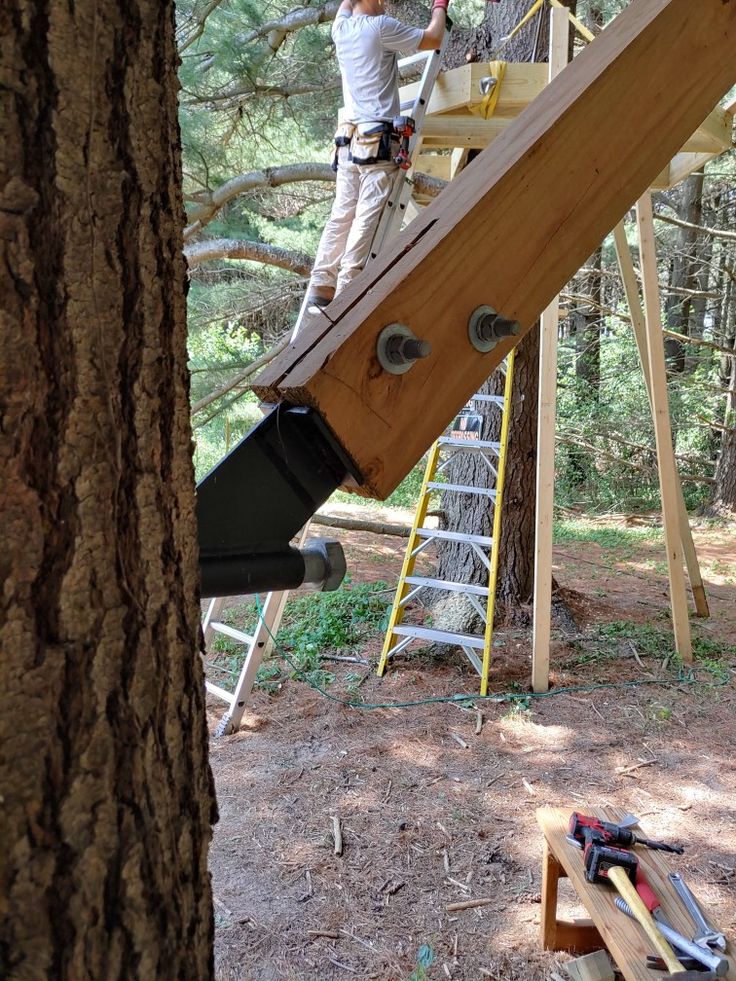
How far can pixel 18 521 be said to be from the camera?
2.19 feet

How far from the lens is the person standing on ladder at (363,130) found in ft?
11.6

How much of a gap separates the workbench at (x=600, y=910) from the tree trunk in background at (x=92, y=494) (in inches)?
69.2

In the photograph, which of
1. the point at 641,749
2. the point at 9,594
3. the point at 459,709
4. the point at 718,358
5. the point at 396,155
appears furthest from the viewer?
the point at 718,358

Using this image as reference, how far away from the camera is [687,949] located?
6.82 ft

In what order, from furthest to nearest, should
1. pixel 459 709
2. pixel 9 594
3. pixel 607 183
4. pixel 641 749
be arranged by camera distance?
pixel 459 709 → pixel 641 749 → pixel 607 183 → pixel 9 594

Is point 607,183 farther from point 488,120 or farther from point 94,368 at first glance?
point 488,120

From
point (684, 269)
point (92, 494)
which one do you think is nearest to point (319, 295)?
point (92, 494)

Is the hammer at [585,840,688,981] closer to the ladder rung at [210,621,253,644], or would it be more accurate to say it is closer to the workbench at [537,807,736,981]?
the workbench at [537,807,736,981]

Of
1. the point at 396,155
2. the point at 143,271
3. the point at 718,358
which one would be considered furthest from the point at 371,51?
the point at 718,358

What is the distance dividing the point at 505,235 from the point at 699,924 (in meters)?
2.24

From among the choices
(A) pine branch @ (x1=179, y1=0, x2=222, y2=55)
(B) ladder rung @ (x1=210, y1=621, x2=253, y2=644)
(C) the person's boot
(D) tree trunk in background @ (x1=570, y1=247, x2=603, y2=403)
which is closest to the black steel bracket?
(C) the person's boot

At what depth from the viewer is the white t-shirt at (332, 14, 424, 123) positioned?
3572 mm

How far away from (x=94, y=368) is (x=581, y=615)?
572 centimetres

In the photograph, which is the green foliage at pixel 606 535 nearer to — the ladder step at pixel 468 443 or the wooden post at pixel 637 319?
the wooden post at pixel 637 319
